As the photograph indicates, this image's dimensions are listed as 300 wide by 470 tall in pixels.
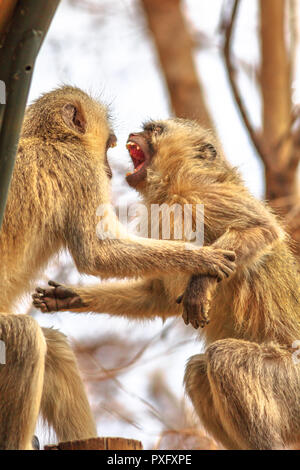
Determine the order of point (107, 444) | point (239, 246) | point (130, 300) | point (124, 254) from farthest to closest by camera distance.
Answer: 1. point (130, 300)
2. point (239, 246)
3. point (124, 254)
4. point (107, 444)

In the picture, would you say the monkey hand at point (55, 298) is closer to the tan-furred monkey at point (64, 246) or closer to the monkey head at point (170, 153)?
the tan-furred monkey at point (64, 246)

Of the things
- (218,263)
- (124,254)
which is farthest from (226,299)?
(124,254)

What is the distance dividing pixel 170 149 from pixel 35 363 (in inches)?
89.6

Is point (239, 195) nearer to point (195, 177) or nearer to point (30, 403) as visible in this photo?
point (195, 177)

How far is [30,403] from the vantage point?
3.80 m

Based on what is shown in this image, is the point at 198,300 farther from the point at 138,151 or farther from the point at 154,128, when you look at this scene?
the point at 154,128

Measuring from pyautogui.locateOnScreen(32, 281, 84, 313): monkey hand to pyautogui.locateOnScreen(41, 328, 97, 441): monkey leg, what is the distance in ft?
0.80

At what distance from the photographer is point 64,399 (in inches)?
182

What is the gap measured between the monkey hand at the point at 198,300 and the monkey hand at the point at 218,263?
0.04 m

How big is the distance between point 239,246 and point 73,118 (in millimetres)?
1540

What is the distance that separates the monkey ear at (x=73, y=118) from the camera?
16.6 feet
